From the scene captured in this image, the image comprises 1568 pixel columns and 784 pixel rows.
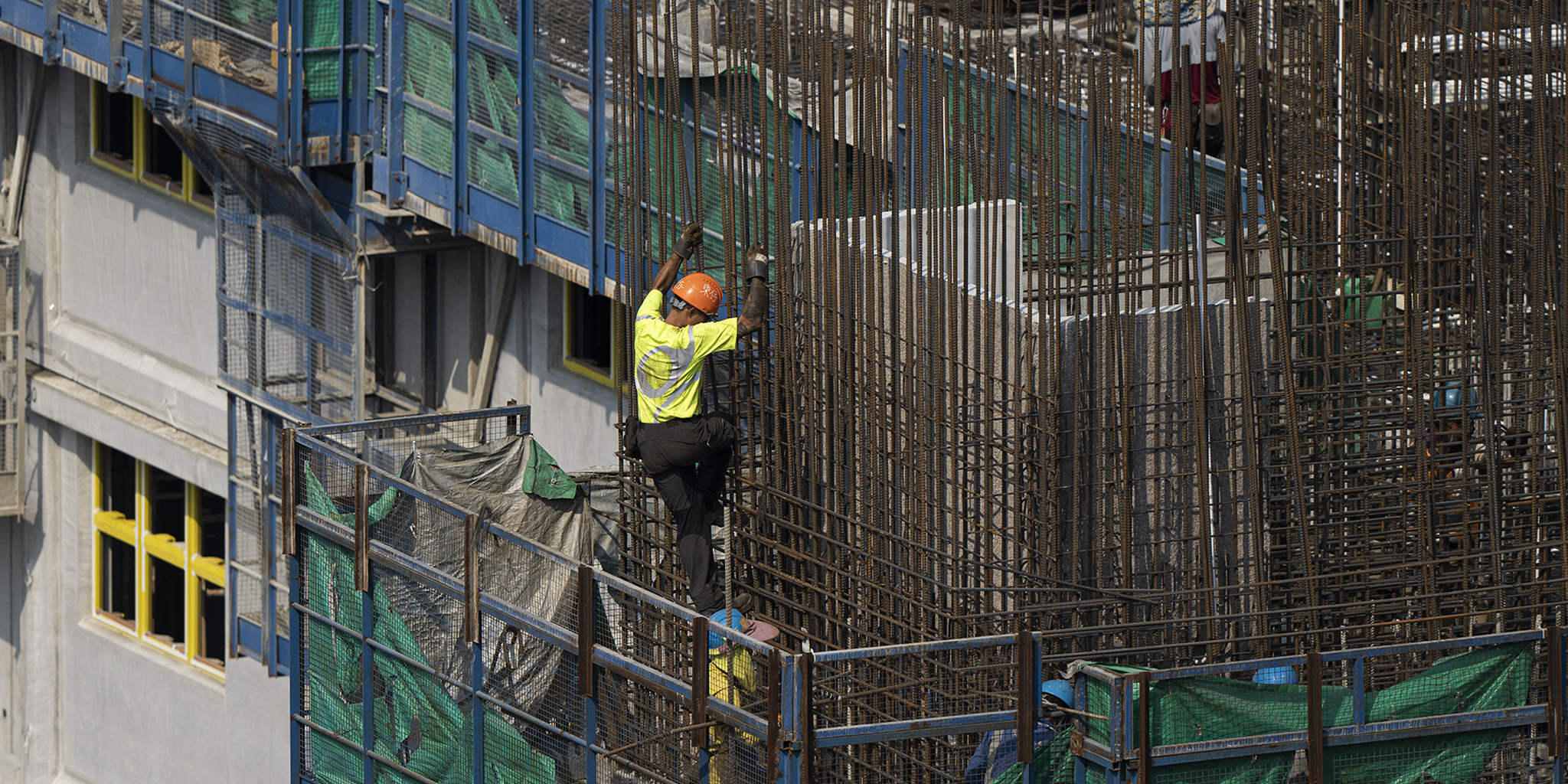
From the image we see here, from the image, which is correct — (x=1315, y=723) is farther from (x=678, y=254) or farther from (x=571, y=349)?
(x=571, y=349)

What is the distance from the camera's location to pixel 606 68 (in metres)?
17.8

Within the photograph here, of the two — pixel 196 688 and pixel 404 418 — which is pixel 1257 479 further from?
pixel 196 688

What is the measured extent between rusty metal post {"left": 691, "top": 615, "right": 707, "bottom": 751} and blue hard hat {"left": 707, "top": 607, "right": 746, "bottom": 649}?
639mm

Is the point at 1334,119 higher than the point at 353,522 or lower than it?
higher

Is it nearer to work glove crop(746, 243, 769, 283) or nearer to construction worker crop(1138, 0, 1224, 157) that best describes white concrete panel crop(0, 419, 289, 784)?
construction worker crop(1138, 0, 1224, 157)

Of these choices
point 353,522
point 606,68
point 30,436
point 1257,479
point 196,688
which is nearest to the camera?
point 1257,479

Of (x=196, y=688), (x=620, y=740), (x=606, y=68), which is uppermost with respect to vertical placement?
(x=606, y=68)

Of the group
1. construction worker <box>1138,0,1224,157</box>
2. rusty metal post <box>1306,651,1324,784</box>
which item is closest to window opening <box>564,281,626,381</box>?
construction worker <box>1138,0,1224,157</box>

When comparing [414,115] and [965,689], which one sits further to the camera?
[414,115]

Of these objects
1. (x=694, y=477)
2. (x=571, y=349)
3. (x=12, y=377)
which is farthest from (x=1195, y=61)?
(x=12, y=377)

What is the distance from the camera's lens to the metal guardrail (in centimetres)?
1251

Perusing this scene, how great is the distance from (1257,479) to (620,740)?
13.6 feet

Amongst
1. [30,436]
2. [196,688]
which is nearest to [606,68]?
[196,688]

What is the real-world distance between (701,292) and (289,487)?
3954 millimetres
